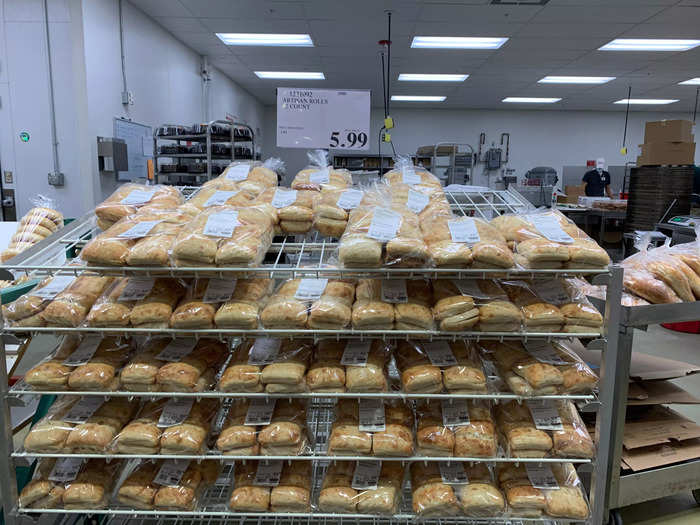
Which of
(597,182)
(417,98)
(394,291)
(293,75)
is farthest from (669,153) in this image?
(417,98)

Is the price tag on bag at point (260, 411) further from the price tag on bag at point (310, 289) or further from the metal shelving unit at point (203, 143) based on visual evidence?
the metal shelving unit at point (203, 143)

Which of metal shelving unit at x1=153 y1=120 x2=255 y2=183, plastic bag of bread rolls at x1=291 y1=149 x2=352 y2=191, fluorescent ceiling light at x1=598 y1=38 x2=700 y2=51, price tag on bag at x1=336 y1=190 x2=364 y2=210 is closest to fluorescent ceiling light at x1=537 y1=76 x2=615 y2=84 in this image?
fluorescent ceiling light at x1=598 y1=38 x2=700 y2=51

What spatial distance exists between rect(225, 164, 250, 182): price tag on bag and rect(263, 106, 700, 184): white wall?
10.4 meters

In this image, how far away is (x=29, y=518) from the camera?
1.40 m

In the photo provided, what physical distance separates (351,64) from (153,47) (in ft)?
10.8

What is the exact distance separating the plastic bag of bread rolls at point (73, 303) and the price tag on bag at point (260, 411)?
1.93 feet

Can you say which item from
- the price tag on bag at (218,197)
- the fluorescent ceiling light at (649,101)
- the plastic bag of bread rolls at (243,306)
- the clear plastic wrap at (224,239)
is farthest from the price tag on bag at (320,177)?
the fluorescent ceiling light at (649,101)

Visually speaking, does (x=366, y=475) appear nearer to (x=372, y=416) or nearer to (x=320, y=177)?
(x=372, y=416)

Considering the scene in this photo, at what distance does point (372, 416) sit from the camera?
1440mm

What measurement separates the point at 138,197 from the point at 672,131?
4.80m

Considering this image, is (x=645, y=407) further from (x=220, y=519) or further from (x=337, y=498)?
(x=220, y=519)


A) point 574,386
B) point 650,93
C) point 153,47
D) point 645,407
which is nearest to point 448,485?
point 574,386

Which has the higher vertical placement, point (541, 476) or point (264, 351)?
point (264, 351)

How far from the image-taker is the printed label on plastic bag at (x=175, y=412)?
56.0 inches
